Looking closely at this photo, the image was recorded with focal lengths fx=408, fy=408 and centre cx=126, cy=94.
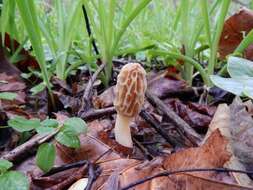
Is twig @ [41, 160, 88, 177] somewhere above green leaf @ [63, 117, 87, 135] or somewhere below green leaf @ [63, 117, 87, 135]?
below

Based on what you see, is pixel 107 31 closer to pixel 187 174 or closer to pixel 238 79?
pixel 238 79

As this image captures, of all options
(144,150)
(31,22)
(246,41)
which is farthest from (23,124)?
(246,41)

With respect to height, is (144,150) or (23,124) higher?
(23,124)

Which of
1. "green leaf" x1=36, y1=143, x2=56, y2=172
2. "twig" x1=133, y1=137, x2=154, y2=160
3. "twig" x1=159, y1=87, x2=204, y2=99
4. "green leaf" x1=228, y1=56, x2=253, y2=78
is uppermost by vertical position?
"green leaf" x1=228, y1=56, x2=253, y2=78

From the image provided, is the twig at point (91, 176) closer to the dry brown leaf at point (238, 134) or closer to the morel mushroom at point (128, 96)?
the morel mushroom at point (128, 96)

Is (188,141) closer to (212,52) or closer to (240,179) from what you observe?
(240,179)

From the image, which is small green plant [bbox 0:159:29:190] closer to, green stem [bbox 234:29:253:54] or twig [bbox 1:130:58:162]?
twig [bbox 1:130:58:162]

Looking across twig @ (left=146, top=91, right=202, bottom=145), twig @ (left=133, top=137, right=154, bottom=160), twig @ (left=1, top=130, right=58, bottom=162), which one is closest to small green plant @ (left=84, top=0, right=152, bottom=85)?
twig @ (left=146, top=91, right=202, bottom=145)

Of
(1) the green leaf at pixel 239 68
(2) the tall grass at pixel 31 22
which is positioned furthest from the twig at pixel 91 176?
(2) the tall grass at pixel 31 22
